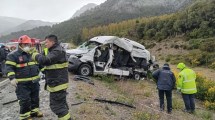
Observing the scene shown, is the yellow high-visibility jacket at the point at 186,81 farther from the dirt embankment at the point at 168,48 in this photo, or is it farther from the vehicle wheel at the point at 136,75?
the dirt embankment at the point at 168,48

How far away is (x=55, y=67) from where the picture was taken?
5.54 metres

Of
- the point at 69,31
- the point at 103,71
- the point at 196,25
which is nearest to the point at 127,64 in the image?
the point at 103,71

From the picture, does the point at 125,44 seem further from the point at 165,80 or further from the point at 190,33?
the point at 190,33

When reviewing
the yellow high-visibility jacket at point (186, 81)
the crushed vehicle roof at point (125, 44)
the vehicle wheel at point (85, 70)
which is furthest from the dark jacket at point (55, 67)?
the crushed vehicle roof at point (125, 44)

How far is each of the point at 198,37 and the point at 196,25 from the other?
3.66m

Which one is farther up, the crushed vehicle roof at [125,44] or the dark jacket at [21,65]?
the crushed vehicle roof at [125,44]

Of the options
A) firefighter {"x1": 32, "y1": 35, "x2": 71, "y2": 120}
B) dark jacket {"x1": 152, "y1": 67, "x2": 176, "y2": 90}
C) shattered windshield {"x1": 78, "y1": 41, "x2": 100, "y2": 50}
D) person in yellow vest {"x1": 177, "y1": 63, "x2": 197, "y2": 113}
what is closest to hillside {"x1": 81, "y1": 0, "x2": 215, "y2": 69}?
shattered windshield {"x1": 78, "y1": 41, "x2": 100, "y2": 50}

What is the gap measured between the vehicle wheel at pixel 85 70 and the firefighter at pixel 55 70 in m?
8.22

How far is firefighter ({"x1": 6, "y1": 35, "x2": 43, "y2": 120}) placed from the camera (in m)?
6.33

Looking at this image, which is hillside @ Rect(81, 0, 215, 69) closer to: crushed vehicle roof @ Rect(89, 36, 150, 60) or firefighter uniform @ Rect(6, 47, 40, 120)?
crushed vehicle roof @ Rect(89, 36, 150, 60)

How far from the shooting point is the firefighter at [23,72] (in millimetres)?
6332

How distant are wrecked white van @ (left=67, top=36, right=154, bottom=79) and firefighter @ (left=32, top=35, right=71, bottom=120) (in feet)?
26.6

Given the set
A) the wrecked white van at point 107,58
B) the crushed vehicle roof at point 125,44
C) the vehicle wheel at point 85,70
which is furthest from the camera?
the crushed vehicle roof at point 125,44

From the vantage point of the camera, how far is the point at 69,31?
109 meters
